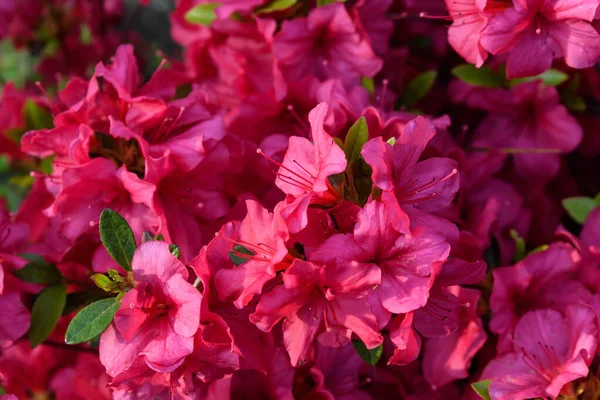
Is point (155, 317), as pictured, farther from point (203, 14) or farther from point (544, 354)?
point (203, 14)

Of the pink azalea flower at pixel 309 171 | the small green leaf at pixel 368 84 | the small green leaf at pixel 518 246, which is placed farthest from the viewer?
the small green leaf at pixel 368 84

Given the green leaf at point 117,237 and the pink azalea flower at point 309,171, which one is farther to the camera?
the green leaf at point 117,237

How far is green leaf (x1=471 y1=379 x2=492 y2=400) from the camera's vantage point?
1.00m

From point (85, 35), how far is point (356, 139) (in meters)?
1.52

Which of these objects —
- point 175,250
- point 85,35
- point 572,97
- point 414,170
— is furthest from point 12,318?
point 85,35

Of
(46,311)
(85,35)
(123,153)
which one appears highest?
(123,153)

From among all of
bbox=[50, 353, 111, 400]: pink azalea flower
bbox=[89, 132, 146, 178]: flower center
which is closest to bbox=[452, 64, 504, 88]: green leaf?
bbox=[89, 132, 146, 178]: flower center

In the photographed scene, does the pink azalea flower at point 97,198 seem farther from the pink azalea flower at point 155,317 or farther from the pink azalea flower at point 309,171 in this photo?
the pink azalea flower at point 309,171

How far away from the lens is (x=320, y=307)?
90cm

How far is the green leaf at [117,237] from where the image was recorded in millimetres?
972

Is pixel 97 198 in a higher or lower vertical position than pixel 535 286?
higher

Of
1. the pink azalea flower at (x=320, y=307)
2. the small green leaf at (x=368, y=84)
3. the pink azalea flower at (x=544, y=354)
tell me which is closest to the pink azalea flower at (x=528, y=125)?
the small green leaf at (x=368, y=84)

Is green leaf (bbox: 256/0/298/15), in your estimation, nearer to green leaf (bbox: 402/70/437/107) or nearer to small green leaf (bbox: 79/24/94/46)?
green leaf (bbox: 402/70/437/107)

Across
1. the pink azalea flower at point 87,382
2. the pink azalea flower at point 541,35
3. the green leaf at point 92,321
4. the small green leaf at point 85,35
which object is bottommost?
the pink azalea flower at point 87,382
